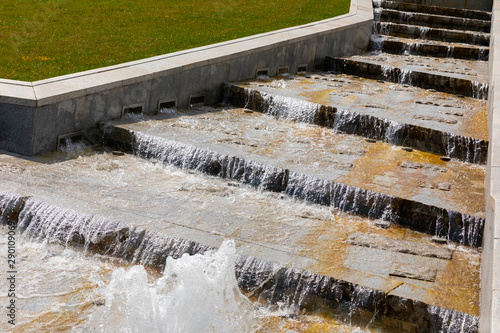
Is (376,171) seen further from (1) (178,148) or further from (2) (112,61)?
(2) (112,61)

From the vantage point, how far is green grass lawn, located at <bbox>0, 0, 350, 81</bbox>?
31.1 ft

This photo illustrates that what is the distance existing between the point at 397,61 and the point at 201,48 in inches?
167

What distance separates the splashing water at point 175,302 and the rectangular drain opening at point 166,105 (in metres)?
4.50

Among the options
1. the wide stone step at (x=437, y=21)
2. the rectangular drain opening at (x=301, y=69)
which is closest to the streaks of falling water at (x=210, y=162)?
the rectangular drain opening at (x=301, y=69)

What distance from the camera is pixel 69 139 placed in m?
8.32

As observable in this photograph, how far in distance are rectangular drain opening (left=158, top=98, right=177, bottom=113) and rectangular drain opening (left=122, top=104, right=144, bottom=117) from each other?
0.33 meters

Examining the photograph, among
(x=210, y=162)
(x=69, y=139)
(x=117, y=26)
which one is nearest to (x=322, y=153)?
(x=210, y=162)

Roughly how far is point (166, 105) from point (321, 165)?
9.77 feet

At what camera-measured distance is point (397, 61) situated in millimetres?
12508

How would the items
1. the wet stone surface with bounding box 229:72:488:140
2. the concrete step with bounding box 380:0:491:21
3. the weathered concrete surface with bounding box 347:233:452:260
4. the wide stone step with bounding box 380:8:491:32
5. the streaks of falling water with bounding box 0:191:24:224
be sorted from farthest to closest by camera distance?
the concrete step with bounding box 380:0:491:21, the wide stone step with bounding box 380:8:491:32, the wet stone surface with bounding box 229:72:488:140, the streaks of falling water with bounding box 0:191:24:224, the weathered concrete surface with bounding box 347:233:452:260

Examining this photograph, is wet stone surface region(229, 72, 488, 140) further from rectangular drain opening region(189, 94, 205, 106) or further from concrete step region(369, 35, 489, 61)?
concrete step region(369, 35, 489, 61)

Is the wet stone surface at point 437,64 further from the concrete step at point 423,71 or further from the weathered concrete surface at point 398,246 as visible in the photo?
the weathered concrete surface at point 398,246

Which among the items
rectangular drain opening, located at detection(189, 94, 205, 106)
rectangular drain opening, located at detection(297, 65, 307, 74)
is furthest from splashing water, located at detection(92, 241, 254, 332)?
rectangular drain opening, located at detection(297, 65, 307, 74)

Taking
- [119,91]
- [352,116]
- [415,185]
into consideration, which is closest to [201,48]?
[119,91]
